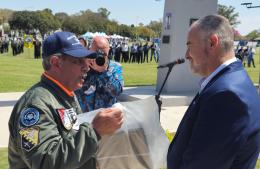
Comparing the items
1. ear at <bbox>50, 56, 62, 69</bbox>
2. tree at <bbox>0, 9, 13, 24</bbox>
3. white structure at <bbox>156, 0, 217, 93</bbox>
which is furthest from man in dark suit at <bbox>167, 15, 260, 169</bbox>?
tree at <bbox>0, 9, 13, 24</bbox>

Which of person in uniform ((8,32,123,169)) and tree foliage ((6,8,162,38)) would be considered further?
tree foliage ((6,8,162,38))

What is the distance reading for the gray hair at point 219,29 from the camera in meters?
2.14

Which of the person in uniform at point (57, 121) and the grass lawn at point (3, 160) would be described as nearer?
the person in uniform at point (57, 121)

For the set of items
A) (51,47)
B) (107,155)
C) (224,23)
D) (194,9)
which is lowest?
(107,155)

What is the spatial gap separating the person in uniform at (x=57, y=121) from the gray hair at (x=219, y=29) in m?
0.68

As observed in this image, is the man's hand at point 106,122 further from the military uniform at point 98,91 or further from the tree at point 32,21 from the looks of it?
the tree at point 32,21

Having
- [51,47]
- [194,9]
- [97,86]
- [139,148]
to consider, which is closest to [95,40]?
[97,86]

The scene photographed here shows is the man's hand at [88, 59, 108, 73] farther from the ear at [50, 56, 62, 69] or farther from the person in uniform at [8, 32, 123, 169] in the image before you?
the ear at [50, 56, 62, 69]

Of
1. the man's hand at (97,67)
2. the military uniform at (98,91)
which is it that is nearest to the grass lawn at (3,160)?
the military uniform at (98,91)

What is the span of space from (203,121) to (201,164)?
23cm

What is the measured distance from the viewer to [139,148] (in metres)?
2.96

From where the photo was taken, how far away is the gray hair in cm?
214

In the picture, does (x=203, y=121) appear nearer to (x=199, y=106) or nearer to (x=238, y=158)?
(x=199, y=106)

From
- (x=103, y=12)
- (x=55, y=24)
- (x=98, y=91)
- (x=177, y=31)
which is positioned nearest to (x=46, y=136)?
(x=98, y=91)
